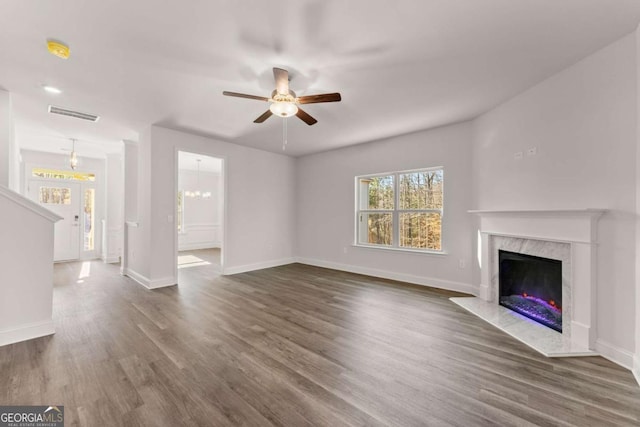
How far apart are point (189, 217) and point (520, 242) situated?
8.92m

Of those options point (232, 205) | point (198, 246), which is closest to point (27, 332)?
point (232, 205)

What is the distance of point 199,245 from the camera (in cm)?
907

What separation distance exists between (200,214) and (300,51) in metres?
8.09

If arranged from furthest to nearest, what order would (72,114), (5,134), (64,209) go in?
(64,209), (72,114), (5,134)

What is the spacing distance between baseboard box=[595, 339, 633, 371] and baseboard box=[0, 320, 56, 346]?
522 centimetres

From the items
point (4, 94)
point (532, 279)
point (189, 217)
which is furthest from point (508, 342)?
point (189, 217)

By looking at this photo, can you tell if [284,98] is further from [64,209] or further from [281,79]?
[64,209]

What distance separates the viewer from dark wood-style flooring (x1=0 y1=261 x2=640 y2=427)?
1.60m

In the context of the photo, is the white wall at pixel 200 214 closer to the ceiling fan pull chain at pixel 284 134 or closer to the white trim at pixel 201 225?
the white trim at pixel 201 225

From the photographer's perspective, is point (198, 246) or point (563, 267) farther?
point (198, 246)

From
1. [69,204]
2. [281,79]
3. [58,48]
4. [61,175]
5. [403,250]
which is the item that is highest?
[58,48]

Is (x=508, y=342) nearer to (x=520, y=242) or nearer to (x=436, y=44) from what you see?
(x=520, y=242)

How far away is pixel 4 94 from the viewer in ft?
10.4

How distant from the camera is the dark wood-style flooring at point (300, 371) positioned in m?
1.60
